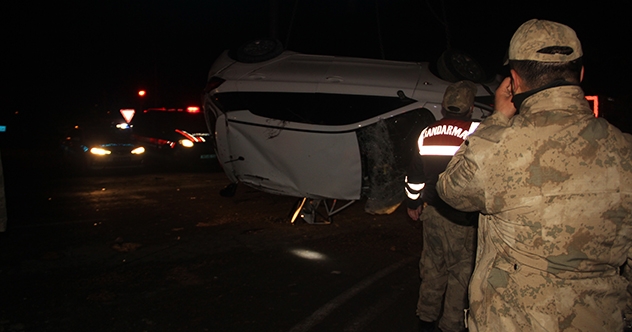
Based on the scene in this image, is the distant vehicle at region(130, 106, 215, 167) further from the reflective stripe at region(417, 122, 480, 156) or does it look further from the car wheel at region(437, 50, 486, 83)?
the reflective stripe at region(417, 122, 480, 156)

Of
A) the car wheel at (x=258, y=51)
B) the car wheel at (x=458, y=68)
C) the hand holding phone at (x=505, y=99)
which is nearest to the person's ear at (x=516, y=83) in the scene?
the hand holding phone at (x=505, y=99)

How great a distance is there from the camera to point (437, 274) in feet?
12.2

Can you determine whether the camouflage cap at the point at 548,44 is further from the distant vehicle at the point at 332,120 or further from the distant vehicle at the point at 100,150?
the distant vehicle at the point at 100,150

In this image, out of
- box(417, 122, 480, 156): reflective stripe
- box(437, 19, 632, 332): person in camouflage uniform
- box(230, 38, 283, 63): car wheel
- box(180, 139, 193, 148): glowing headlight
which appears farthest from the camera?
box(180, 139, 193, 148): glowing headlight

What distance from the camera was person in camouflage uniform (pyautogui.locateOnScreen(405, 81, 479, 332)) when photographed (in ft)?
11.6

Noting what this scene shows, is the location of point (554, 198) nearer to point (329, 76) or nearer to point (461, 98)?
point (461, 98)

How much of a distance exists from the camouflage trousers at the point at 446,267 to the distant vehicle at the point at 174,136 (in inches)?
437

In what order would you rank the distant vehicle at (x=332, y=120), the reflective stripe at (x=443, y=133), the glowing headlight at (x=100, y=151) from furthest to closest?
the glowing headlight at (x=100, y=151), the distant vehicle at (x=332, y=120), the reflective stripe at (x=443, y=133)

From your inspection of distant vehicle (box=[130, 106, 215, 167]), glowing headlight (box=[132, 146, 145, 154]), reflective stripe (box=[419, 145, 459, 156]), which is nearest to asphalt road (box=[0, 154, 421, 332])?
reflective stripe (box=[419, 145, 459, 156])

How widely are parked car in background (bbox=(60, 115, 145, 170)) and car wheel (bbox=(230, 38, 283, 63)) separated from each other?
7.32 meters

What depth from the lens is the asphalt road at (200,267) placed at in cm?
406

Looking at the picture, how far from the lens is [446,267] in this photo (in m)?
3.75

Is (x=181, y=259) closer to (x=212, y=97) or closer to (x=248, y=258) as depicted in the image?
(x=248, y=258)

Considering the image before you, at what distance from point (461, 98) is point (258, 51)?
11.6 feet
